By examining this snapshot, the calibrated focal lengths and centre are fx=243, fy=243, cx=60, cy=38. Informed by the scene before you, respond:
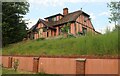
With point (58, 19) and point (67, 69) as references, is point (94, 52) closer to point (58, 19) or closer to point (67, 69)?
point (67, 69)

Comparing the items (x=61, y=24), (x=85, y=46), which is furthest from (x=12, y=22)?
(x=85, y=46)

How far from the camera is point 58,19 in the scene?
48.1m

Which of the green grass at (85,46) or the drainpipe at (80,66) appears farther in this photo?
the green grass at (85,46)

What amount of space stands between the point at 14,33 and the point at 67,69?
2096 centimetres

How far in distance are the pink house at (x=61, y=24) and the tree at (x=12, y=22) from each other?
6643 millimetres

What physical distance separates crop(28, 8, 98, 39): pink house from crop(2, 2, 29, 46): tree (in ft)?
21.8

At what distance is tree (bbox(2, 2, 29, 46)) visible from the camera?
119 feet

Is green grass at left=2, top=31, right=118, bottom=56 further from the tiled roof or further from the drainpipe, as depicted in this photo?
the tiled roof

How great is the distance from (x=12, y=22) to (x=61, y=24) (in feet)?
34.8

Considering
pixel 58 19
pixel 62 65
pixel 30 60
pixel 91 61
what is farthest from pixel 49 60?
pixel 58 19

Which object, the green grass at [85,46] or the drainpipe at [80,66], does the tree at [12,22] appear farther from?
the drainpipe at [80,66]

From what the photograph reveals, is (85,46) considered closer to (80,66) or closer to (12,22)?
(80,66)

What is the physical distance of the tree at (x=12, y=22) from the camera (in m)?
36.2

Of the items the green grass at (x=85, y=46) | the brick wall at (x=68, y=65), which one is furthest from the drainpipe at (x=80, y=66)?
the green grass at (x=85, y=46)
